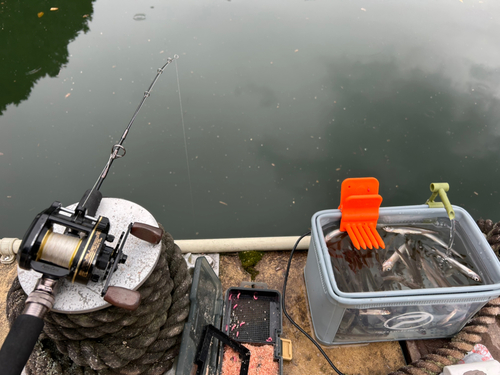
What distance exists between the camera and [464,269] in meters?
1.72

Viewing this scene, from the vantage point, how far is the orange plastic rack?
172 centimetres

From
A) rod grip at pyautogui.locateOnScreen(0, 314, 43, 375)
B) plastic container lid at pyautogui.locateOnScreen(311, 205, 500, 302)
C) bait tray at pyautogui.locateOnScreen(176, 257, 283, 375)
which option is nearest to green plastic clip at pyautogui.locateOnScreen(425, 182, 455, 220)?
plastic container lid at pyautogui.locateOnScreen(311, 205, 500, 302)

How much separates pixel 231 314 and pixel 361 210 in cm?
96

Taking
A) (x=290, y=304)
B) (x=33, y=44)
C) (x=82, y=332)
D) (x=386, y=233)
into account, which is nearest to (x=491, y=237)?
(x=386, y=233)

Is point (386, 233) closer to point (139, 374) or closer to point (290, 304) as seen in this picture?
point (290, 304)

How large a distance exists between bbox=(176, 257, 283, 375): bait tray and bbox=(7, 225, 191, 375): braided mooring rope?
108mm

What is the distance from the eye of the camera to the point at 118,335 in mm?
1378

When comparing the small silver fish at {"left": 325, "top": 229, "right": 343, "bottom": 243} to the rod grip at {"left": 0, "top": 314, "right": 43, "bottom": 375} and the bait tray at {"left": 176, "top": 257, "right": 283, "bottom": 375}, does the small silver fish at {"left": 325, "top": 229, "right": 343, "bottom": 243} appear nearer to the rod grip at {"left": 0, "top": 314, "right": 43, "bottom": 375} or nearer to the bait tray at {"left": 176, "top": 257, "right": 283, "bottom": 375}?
the bait tray at {"left": 176, "top": 257, "right": 283, "bottom": 375}

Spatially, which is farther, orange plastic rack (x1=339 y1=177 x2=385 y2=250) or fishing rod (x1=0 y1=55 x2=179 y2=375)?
orange plastic rack (x1=339 y1=177 x2=385 y2=250)

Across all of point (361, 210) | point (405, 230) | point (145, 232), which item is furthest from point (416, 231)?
point (145, 232)

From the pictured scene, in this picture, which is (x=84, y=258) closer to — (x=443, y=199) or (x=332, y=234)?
(x=332, y=234)

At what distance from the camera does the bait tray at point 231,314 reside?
1.64 m

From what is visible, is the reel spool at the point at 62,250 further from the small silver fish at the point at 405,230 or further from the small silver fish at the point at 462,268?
the small silver fish at the point at 462,268

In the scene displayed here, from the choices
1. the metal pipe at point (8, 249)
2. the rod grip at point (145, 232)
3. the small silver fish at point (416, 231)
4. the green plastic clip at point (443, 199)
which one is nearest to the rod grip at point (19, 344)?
the rod grip at point (145, 232)
